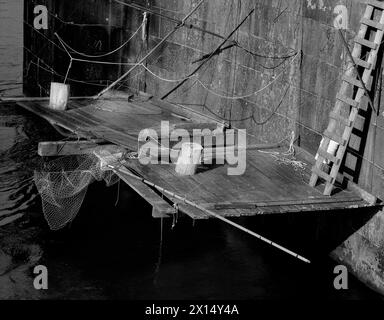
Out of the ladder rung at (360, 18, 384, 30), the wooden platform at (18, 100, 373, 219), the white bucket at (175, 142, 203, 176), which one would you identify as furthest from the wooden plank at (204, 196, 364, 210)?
the ladder rung at (360, 18, 384, 30)

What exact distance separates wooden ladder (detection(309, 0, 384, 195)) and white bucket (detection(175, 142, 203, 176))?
9.14ft

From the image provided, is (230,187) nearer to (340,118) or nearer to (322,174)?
(322,174)

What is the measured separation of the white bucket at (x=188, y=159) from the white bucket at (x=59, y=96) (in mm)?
6305

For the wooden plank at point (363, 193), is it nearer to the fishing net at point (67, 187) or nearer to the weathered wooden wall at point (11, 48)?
the fishing net at point (67, 187)

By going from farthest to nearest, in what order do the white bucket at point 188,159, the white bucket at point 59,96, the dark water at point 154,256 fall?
the white bucket at point 59,96 < the dark water at point 154,256 < the white bucket at point 188,159

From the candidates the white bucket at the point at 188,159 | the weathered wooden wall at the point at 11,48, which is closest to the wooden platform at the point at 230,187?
the white bucket at the point at 188,159

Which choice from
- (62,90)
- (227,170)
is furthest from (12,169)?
(227,170)

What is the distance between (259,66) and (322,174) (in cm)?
472

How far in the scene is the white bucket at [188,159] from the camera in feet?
56.5

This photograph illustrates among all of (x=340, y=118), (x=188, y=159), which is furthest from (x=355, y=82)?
(x=188, y=159)

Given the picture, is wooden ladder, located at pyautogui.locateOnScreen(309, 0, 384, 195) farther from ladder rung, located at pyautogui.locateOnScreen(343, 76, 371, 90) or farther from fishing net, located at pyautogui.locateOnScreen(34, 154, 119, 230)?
fishing net, located at pyautogui.locateOnScreen(34, 154, 119, 230)

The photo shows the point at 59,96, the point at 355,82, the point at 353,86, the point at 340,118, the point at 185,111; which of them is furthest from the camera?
the point at 185,111

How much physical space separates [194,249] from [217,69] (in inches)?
229

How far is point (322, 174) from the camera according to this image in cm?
1728
